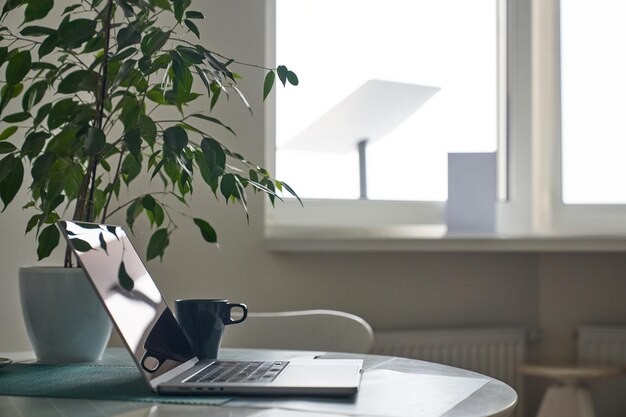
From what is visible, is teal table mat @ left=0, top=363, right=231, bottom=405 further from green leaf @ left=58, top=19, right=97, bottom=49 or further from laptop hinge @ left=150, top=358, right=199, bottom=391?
green leaf @ left=58, top=19, right=97, bottom=49

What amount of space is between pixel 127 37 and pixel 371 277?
5.03 feet

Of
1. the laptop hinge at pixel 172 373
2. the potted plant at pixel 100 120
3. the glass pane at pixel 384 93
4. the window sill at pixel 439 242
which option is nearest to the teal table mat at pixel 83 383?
the laptop hinge at pixel 172 373

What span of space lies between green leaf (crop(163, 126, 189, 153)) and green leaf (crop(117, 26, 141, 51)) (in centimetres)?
15

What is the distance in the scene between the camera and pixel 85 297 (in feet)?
4.75

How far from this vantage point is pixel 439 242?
266 cm

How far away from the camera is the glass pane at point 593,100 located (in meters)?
2.97

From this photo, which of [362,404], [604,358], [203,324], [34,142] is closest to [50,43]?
[34,142]

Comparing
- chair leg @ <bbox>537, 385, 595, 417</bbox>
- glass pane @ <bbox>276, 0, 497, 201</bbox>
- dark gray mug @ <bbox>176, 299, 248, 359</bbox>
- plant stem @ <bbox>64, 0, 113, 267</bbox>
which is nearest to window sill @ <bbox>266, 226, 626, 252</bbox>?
glass pane @ <bbox>276, 0, 497, 201</bbox>

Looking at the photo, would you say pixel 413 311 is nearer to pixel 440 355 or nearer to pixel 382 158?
pixel 440 355

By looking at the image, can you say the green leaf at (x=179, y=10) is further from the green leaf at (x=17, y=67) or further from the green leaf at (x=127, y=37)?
the green leaf at (x=17, y=67)

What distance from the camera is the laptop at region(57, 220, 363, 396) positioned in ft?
3.63

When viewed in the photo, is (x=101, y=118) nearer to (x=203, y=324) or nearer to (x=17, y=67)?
(x=17, y=67)

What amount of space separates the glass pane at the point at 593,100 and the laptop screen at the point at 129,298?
6.50 ft

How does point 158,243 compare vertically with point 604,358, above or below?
above
